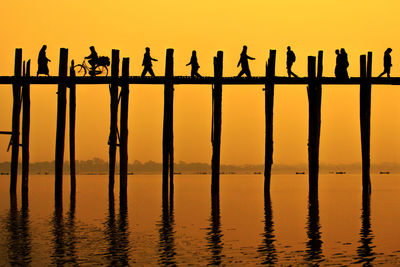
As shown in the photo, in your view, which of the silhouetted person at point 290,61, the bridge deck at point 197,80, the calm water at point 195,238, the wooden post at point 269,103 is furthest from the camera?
the silhouetted person at point 290,61

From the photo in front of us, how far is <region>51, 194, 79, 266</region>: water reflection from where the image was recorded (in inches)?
630

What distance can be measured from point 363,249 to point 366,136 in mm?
8077

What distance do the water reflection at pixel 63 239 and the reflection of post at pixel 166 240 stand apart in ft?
6.58

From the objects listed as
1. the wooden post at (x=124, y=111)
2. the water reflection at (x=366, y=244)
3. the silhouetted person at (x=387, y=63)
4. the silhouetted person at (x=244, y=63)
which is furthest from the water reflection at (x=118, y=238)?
the silhouetted person at (x=387, y=63)

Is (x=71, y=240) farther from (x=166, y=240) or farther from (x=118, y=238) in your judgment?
(x=166, y=240)

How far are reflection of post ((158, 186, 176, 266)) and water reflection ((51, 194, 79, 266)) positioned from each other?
201 cm

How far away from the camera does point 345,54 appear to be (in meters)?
25.3

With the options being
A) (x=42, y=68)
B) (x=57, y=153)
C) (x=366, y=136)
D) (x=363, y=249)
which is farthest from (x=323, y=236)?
(x=42, y=68)

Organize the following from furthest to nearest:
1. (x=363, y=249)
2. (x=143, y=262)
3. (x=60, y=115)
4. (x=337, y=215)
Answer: (x=337, y=215), (x=60, y=115), (x=363, y=249), (x=143, y=262)

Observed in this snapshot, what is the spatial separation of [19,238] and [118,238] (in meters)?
2.66

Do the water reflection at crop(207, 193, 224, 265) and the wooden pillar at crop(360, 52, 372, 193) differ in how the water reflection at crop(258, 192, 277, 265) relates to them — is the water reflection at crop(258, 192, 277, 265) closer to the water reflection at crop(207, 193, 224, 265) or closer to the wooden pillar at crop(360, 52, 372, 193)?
the water reflection at crop(207, 193, 224, 265)

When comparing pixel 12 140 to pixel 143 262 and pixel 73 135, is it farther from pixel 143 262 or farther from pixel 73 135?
pixel 143 262

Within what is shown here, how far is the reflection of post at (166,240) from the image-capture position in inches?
637

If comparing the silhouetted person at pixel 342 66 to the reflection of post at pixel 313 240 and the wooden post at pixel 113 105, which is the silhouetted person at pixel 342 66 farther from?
the wooden post at pixel 113 105
